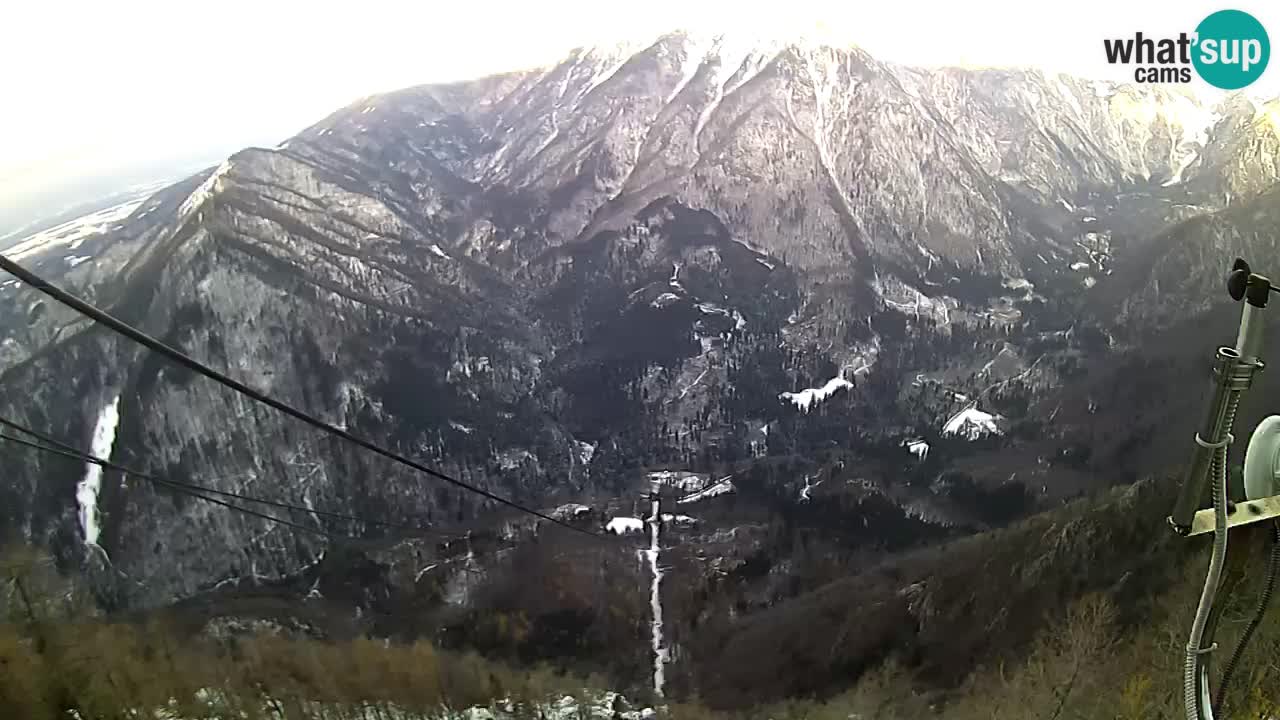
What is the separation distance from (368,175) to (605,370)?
53.1 meters

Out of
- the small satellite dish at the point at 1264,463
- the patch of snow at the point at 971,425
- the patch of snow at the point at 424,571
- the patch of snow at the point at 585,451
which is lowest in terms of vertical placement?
the patch of snow at the point at 971,425

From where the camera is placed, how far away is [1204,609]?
14.3 feet

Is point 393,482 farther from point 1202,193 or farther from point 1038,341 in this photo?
point 1202,193

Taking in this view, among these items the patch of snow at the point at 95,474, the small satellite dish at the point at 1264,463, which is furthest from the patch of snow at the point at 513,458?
the small satellite dish at the point at 1264,463

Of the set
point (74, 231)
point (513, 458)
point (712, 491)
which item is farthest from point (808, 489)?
point (74, 231)

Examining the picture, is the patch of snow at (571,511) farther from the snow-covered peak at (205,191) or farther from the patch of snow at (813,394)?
the snow-covered peak at (205,191)

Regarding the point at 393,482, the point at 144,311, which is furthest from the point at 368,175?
the point at 393,482

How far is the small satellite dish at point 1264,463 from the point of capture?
4.25 metres

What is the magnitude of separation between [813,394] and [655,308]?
105 ft

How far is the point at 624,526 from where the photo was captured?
72.8m

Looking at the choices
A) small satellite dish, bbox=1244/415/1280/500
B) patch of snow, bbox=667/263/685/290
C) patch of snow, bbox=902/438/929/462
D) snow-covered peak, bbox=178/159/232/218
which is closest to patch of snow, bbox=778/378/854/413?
patch of snow, bbox=902/438/929/462

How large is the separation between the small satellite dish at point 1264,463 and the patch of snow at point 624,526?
68.7 meters

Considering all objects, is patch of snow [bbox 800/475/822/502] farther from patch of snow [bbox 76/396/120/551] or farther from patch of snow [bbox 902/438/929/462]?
patch of snow [bbox 76/396/120/551]

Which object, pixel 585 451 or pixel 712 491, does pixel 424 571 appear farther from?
pixel 712 491
